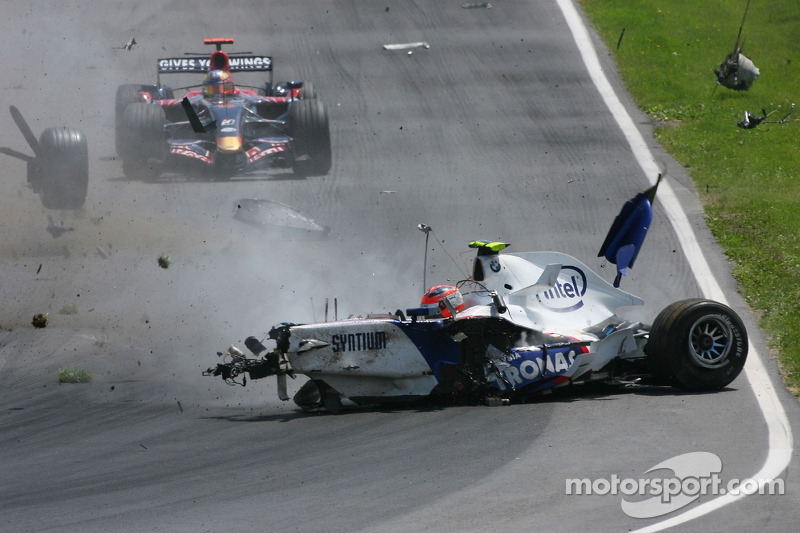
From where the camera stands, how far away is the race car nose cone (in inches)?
691

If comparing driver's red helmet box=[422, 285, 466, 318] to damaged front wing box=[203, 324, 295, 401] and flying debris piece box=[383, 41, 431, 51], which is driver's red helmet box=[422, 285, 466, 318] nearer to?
damaged front wing box=[203, 324, 295, 401]

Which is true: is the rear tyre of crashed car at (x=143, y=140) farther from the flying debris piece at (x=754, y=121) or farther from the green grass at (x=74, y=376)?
the flying debris piece at (x=754, y=121)

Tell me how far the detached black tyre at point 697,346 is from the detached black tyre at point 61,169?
10042 mm

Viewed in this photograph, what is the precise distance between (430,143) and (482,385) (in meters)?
10.1

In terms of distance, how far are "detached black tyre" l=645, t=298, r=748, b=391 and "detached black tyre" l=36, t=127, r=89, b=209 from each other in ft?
32.9

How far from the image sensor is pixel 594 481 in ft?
24.6

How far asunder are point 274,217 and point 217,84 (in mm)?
3218

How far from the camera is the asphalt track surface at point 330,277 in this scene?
761cm

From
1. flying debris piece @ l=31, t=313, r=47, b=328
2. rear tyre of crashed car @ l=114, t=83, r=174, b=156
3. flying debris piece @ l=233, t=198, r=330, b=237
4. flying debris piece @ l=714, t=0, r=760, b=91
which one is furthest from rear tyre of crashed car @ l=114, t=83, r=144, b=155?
flying debris piece @ l=714, t=0, r=760, b=91

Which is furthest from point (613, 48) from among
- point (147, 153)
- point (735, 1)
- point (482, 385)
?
point (482, 385)

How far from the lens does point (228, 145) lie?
57.6 ft

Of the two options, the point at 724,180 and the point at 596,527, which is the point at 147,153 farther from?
→ the point at 596,527

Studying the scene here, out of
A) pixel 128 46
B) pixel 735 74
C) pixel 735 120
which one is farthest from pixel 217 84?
pixel 735 74

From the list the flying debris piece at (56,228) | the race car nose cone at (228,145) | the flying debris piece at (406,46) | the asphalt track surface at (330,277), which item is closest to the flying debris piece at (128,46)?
the asphalt track surface at (330,277)
